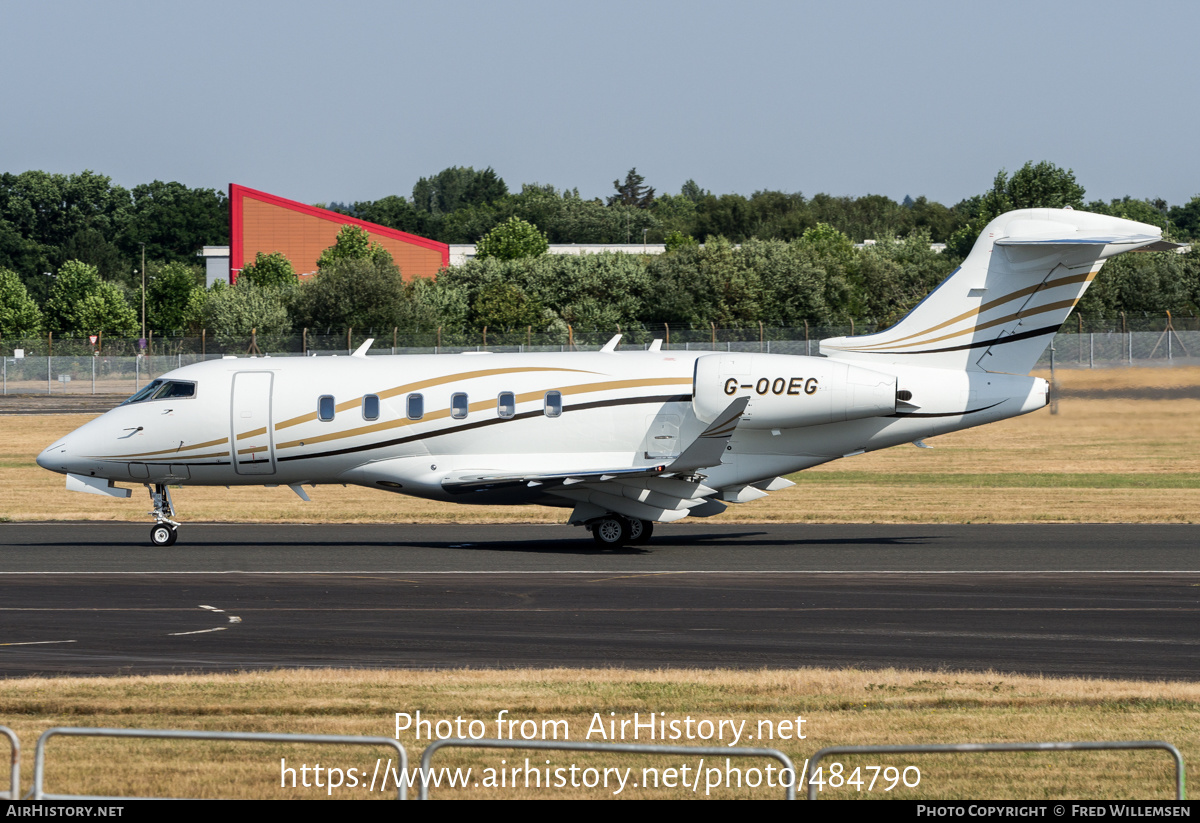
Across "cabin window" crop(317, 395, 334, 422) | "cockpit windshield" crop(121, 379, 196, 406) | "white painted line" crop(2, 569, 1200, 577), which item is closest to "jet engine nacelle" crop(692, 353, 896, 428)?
"white painted line" crop(2, 569, 1200, 577)

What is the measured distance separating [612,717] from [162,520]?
17714 mm

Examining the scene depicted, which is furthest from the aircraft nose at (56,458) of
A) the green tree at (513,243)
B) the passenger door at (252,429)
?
the green tree at (513,243)

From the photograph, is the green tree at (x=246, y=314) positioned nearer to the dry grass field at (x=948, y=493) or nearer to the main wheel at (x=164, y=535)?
the dry grass field at (x=948, y=493)

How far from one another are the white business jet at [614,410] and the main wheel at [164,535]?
10 cm

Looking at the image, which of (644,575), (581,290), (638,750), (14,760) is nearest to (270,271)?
(581,290)

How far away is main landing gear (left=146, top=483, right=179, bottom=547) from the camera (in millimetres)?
27406

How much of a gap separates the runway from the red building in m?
81.2

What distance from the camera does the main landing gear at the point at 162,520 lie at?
89.9ft

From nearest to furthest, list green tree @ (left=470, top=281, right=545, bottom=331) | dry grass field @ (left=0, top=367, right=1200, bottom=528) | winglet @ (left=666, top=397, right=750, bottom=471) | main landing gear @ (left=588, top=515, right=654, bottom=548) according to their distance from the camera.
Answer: winglet @ (left=666, top=397, right=750, bottom=471)
main landing gear @ (left=588, top=515, right=654, bottom=548)
dry grass field @ (left=0, top=367, right=1200, bottom=528)
green tree @ (left=470, top=281, right=545, bottom=331)

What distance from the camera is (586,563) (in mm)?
24594

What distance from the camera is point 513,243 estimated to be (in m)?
133

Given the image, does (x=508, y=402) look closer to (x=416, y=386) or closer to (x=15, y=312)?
(x=416, y=386)

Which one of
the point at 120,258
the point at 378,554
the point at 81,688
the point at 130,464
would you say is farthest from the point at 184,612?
the point at 120,258

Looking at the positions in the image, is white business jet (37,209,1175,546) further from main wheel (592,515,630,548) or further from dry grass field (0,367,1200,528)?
dry grass field (0,367,1200,528)
